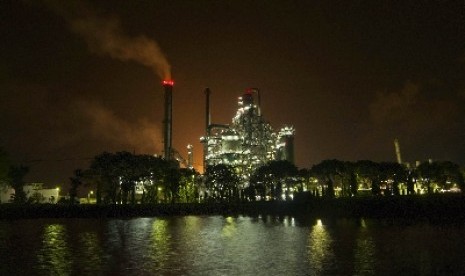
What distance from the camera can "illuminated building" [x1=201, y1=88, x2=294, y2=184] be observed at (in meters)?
144

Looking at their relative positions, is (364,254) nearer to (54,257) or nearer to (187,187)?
(54,257)

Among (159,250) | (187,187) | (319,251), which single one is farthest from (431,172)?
(159,250)

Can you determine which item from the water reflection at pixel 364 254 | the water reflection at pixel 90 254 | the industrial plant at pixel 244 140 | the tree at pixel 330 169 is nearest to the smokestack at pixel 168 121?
the industrial plant at pixel 244 140

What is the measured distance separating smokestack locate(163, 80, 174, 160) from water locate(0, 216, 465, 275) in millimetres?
119956

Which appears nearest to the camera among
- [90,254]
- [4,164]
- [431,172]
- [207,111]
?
[90,254]

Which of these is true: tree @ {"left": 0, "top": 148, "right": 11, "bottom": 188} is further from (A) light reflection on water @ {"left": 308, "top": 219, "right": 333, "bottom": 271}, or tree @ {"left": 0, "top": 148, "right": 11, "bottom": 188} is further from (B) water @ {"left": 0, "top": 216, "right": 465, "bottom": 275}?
(A) light reflection on water @ {"left": 308, "top": 219, "right": 333, "bottom": 271}

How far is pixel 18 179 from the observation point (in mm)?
118125

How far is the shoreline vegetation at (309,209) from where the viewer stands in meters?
52.4

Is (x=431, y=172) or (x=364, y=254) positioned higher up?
(x=431, y=172)

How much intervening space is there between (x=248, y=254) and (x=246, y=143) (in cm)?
11849

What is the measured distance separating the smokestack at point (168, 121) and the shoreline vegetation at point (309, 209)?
77861 mm

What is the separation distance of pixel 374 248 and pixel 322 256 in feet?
15.8

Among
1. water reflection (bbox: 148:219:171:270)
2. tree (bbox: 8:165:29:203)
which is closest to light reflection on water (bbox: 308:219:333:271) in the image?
water reflection (bbox: 148:219:171:270)

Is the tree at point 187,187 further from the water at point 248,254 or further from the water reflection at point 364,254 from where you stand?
the water reflection at point 364,254
